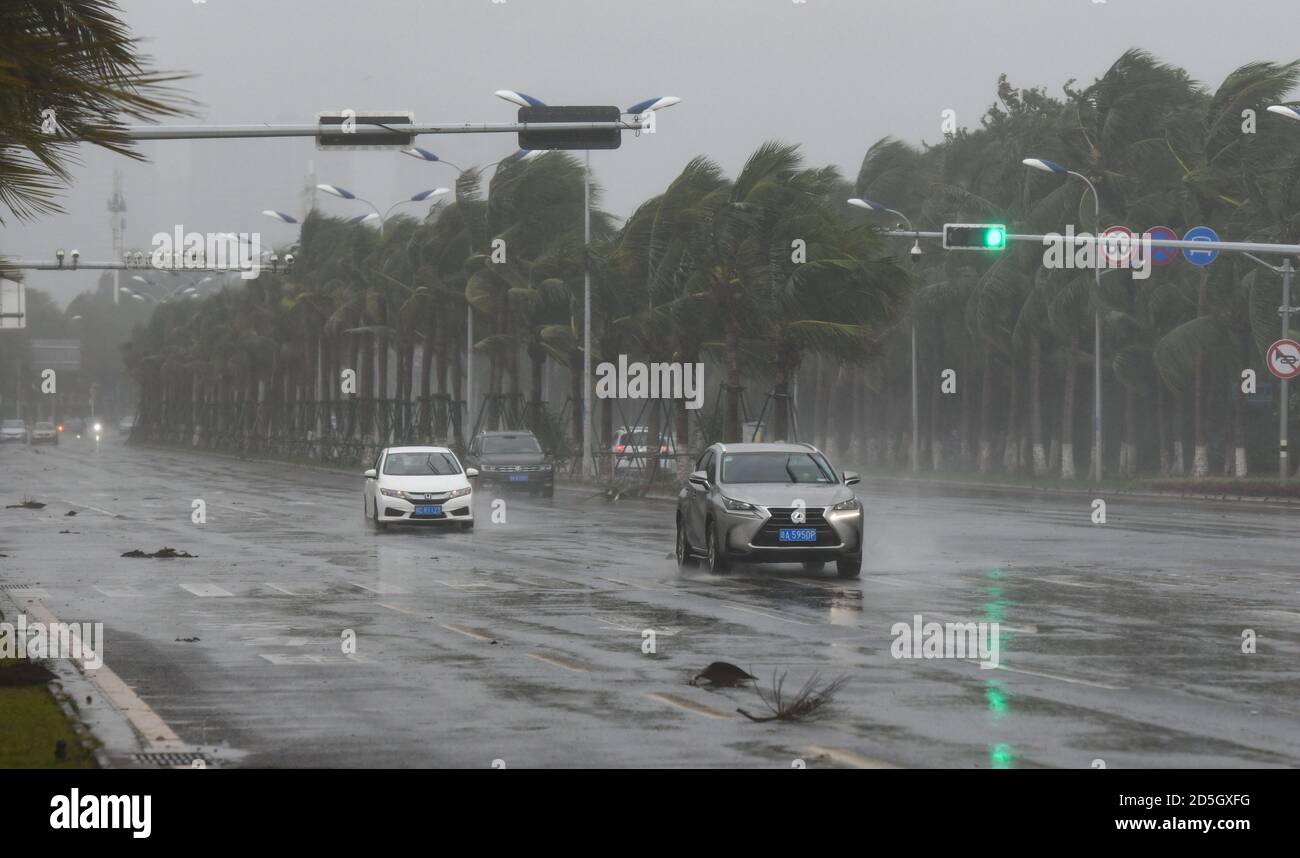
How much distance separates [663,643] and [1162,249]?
3677 centimetres

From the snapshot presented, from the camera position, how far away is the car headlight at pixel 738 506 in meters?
22.8

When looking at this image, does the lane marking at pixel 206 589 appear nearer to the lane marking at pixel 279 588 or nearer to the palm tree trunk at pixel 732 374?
the lane marking at pixel 279 588

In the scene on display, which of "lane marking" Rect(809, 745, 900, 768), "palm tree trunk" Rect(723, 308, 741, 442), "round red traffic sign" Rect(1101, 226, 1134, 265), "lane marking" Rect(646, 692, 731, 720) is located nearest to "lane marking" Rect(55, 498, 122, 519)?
"palm tree trunk" Rect(723, 308, 741, 442)

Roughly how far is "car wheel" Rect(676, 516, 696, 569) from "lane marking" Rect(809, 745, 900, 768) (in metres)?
14.6

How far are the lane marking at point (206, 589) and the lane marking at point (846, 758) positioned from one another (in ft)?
40.4

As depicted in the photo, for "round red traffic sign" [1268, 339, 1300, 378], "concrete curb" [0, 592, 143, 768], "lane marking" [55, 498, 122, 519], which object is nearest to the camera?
"concrete curb" [0, 592, 143, 768]

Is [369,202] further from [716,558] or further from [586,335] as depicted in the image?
[716,558]

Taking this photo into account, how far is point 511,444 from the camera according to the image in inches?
2071

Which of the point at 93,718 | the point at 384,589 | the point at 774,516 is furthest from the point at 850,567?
the point at 93,718

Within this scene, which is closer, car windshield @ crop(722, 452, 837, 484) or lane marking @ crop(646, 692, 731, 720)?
lane marking @ crop(646, 692, 731, 720)

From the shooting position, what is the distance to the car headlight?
22766 mm

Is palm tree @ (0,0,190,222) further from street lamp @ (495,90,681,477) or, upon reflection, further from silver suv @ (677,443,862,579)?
street lamp @ (495,90,681,477)
